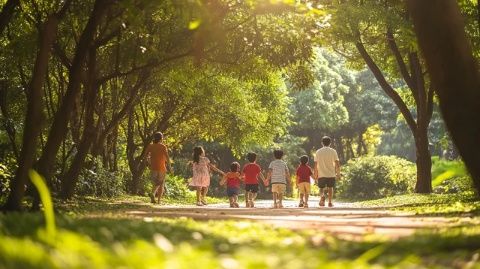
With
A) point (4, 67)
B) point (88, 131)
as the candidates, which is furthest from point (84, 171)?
point (88, 131)

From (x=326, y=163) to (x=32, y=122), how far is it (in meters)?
11.4

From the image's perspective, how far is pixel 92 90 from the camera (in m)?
15.6

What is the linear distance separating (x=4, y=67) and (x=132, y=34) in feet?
15.4

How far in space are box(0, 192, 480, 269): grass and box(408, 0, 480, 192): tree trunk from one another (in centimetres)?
101

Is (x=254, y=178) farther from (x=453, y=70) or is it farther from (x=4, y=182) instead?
(x=453, y=70)

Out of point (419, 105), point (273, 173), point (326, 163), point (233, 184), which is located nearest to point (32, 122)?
point (326, 163)

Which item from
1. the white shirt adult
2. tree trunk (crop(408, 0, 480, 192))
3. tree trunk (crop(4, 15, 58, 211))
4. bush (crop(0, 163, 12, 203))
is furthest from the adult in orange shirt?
tree trunk (crop(408, 0, 480, 192))

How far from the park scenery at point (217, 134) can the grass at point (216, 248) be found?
2 cm

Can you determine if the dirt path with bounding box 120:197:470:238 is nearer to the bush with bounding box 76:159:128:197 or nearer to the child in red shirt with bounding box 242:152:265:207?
the child in red shirt with bounding box 242:152:265:207

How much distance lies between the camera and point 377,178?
119ft

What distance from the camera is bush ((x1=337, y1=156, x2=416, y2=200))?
35.5m

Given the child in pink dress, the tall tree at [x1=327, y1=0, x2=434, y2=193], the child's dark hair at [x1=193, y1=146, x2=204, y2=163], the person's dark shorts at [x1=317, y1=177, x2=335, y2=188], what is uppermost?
the tall tree at [x1=327, y1=0, x2=434, y2=193]

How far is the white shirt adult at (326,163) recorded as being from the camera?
62.7ft

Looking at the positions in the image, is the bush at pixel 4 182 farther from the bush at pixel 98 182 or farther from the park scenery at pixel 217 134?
the bush at pixel 98 182
